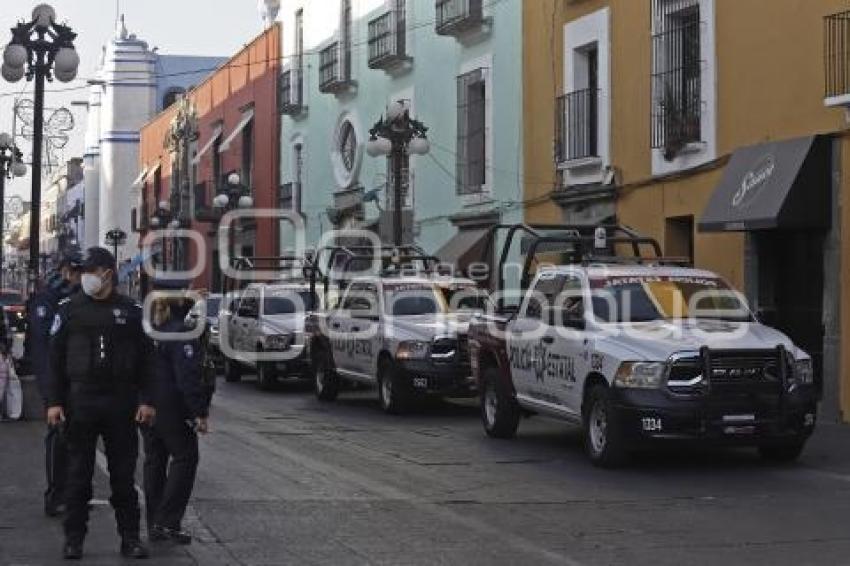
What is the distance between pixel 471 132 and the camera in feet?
87.9

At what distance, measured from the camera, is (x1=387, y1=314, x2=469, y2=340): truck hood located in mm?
17219

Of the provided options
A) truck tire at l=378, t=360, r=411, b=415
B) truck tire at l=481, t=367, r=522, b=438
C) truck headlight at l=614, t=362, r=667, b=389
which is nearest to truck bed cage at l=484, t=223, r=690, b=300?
truck tire at l=481, t=367, r=522, b=438

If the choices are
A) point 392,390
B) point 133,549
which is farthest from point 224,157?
point 133,549

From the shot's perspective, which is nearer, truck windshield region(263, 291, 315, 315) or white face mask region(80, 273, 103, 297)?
white face mask region(80, 273, 103, 297)

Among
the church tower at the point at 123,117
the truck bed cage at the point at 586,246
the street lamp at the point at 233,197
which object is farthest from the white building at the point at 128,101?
the truck bed cage at the point at 586,246

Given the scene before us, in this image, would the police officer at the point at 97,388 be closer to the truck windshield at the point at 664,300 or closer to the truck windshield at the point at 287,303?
the truck windshield at the point at 664,300

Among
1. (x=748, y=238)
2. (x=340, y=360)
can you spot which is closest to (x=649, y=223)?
(x=748, y=238)

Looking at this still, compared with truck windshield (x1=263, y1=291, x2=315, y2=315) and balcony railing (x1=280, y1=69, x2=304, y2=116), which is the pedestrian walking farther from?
balcony railing (x1=280, y1=69, x2=304, y2=116)

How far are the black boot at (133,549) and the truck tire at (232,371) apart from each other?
1693cm

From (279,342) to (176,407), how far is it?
14031 millimetres

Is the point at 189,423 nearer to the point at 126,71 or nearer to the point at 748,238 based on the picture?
the point at 748,238

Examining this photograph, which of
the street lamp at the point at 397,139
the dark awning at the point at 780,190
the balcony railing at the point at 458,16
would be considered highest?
the balcony railing at the point at 458,16

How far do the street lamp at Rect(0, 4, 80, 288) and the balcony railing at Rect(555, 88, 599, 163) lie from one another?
826 centimetres

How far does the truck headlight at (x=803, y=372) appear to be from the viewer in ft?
39.2
